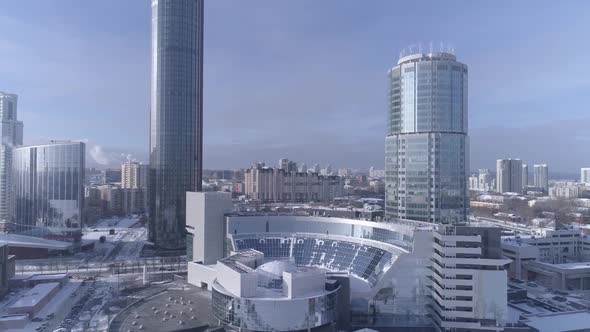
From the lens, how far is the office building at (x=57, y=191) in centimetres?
6762

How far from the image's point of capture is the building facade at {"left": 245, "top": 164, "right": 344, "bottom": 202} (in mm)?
123562

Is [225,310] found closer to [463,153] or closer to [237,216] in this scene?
[237,216]

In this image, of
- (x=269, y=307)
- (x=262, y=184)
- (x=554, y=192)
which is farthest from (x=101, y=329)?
(x=554, y=192)

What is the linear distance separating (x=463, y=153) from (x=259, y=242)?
1037 inches

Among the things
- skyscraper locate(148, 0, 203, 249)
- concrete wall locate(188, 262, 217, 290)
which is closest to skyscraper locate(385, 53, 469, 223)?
concrete wall locate(188, 262, 217, 290)

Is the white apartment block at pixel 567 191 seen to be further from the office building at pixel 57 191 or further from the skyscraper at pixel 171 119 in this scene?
the office building at pixel 57 191

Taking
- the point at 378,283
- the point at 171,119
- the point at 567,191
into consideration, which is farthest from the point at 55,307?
the point at 567,191

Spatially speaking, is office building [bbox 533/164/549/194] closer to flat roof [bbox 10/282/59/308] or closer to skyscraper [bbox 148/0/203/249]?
skyscraper [bbox 148/0/203/249]

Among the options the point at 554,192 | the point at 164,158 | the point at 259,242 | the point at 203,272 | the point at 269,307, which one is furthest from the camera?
the point at 554,192

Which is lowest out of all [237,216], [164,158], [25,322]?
[25,322]

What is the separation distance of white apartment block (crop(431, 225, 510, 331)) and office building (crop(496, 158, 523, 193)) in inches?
5356

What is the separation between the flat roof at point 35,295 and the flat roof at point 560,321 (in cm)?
4025

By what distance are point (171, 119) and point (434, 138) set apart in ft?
138

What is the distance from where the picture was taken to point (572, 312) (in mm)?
35562
